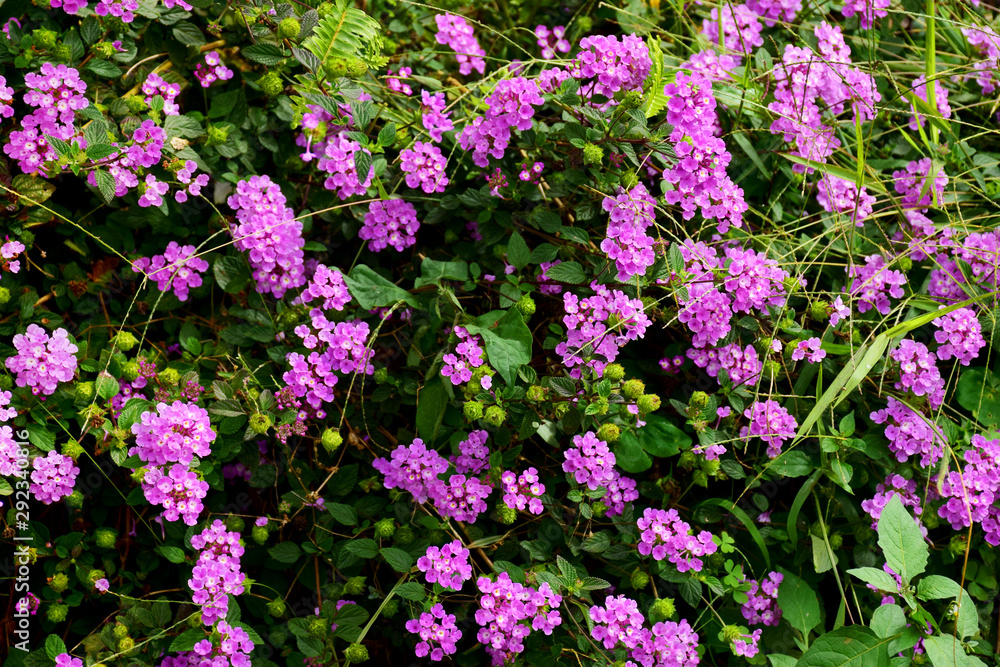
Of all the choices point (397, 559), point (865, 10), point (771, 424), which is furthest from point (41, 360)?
point (865, 10)

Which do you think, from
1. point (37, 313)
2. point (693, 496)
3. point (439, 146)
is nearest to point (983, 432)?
point (693, 496)

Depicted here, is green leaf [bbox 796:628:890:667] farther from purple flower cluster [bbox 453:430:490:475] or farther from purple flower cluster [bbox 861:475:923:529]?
purple flower cluster [bbox 453:430:490:475]

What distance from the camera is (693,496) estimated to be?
7.70 feet

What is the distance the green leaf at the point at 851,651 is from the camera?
179 cm

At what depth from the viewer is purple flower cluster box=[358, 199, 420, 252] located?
231 centimetres

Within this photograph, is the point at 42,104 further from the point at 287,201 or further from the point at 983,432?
the point at 983,432

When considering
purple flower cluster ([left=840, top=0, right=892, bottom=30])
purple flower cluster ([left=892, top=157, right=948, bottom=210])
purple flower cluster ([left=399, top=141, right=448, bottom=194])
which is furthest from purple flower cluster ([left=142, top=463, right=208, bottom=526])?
purple flower cluster ([left=840, top=0, right=892, bottom=30])

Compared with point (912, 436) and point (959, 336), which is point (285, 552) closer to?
point (912, 436)

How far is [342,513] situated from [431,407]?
38 cm

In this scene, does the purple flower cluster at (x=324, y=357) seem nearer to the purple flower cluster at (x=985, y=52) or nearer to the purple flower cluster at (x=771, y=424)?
the purple flower cluster at (x=771, y=424)

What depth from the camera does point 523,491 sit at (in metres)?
2.09

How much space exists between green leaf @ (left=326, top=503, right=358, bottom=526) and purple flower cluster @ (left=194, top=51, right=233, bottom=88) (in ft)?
4.27

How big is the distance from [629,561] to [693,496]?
328 millimetres

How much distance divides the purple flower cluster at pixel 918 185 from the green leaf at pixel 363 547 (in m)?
2.02
